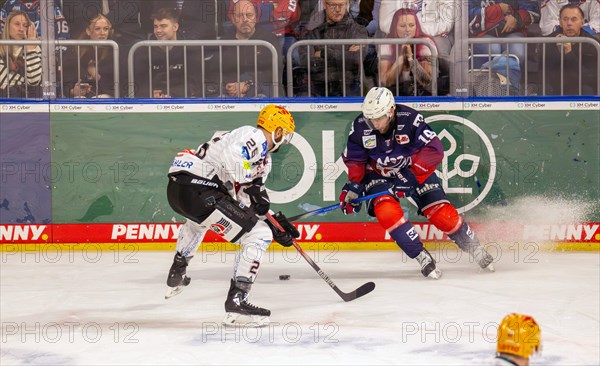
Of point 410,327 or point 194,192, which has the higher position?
point 194,192

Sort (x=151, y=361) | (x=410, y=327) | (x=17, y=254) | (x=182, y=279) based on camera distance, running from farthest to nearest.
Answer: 1. (x=17, y=254)
2. (x=182, y=279)
3. (x=410, y=327)
4. (x=151, y=361)

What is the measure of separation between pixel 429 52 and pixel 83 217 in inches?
120

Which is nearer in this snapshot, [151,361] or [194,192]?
[151,361]

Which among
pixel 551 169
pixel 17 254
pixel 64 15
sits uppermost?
pixel 64 15

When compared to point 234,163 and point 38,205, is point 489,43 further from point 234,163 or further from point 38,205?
point 38,205

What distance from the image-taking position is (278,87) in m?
7.59

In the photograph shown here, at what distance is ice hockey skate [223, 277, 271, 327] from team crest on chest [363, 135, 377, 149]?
180 cm

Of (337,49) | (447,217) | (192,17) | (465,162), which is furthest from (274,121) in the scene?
(465,162)

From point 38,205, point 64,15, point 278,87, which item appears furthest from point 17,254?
point 278,87

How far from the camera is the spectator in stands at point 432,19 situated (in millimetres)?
7539

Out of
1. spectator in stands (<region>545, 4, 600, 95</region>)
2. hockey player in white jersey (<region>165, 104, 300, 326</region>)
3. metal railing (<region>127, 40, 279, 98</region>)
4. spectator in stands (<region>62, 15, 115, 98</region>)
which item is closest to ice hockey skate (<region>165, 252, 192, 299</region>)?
hockey player in white jersey (<region>165, 104, 300, 326</region>)

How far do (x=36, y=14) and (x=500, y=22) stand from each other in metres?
3.65

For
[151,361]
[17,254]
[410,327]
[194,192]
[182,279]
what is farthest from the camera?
[17,254]

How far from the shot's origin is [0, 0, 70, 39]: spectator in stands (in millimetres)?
7449
